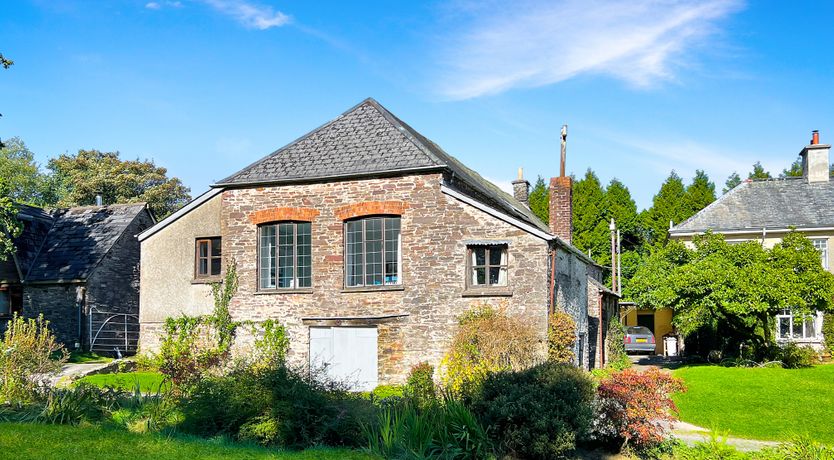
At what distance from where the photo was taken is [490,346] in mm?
18609

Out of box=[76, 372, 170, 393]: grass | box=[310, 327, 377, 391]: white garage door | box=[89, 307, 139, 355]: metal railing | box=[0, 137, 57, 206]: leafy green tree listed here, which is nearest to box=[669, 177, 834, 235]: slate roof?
box=[310, 327, 377, 391]: white garage door

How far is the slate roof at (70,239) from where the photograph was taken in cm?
2978

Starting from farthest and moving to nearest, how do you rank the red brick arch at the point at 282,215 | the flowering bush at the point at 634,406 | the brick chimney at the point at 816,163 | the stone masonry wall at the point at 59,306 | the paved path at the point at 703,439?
the brick chimney at the point at 816,163 → the stone masonry wall at the point at 59,306 → the red brick arch at the point at 282,215 → the paved path at the point at 703,439 → the flowering bush at the point at 634,406

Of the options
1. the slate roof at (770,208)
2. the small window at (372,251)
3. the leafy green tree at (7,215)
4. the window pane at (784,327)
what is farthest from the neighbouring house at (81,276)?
the window pane at (784,327)

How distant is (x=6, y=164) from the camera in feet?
181

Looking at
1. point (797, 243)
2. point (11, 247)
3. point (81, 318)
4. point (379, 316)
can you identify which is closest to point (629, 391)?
point (379, 316)

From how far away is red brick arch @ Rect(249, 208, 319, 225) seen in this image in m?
21.8

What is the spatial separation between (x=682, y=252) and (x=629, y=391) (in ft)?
52.1

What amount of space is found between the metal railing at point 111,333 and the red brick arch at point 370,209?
1192 centimetres

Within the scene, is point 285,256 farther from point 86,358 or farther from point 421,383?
point 86,358

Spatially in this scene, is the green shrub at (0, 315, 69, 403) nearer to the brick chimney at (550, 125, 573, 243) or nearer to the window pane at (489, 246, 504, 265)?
the window pane at (489, 246, 504, 265)

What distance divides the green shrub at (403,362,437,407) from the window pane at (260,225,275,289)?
17.5 feet

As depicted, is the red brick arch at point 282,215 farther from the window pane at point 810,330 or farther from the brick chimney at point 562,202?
the window pane at point 810,330

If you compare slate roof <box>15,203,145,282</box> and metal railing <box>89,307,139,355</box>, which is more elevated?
slate roof <box>15,203,145,282</box>
